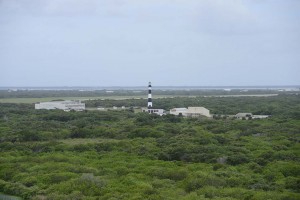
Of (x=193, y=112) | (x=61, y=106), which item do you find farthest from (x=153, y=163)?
(x=61, y=106)

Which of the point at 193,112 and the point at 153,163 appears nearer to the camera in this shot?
the point at 153,163

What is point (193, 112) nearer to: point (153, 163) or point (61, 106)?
point (61, 106)

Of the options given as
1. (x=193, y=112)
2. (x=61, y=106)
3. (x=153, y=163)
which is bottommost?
(x=153, y=163)

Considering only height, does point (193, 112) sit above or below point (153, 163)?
above

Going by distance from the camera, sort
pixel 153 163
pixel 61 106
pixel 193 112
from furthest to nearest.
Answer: pixel 61 106
pixel 193 112
pixel 153 163

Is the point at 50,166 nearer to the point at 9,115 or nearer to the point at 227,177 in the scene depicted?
the point at 227,177

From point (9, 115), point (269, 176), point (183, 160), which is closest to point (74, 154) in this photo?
point (183, 160)

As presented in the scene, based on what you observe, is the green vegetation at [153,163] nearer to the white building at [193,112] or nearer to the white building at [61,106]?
the white building at [193,112]

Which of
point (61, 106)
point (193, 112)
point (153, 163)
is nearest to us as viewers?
point (153, 163)

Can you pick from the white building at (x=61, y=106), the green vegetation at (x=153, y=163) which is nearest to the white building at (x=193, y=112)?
the green vegetation at (x=153, y=163)
